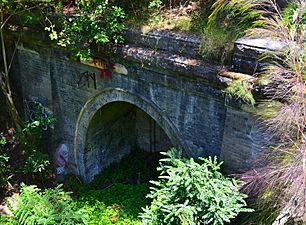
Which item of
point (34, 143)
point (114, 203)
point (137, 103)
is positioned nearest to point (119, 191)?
point (114, 203)

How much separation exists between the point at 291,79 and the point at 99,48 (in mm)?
3687

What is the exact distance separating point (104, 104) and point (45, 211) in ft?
8.65

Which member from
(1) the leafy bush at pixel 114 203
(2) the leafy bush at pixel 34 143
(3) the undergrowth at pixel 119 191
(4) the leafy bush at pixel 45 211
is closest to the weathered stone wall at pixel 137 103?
(3) the undergrowth at pixel 119 191

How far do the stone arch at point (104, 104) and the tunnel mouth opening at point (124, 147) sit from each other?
162 millimetres

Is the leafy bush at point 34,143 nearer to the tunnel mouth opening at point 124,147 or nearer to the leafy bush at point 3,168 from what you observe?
the leafy bush at point 3,168

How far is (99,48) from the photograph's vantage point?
6.98 m

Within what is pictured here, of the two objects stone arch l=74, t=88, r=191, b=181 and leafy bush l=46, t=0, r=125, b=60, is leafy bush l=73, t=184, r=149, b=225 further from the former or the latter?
leafy bush l=46, t=0, r=125, b=60

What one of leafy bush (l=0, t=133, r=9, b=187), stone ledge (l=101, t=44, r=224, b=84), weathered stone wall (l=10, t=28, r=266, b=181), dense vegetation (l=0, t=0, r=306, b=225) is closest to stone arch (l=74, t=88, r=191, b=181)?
weathered stone wall (l=10, t=28, r=266, b=181)

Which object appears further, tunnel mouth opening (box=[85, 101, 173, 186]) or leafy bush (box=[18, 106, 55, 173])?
tunnel mouth opening (box=[85, 101, 173, 186])

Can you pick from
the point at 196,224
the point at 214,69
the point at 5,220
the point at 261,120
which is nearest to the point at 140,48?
the point at 214,69

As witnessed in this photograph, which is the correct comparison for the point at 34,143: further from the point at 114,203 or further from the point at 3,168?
the point at 114,203

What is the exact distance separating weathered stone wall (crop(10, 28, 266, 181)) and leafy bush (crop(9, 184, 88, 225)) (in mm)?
2191

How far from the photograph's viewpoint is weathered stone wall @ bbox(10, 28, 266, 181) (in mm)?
5836

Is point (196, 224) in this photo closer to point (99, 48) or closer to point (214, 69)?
point (214, 69)
